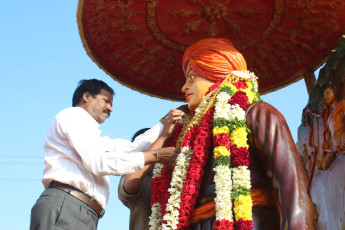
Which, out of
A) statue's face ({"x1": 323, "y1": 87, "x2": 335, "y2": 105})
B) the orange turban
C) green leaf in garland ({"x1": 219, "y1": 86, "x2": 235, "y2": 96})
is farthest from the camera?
statue's face ({"x1": 323, "y1": 87, "x2": 335, "y2": 105})

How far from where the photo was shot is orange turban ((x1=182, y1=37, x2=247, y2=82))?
4.05 meters

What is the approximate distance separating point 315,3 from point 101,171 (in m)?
2.49

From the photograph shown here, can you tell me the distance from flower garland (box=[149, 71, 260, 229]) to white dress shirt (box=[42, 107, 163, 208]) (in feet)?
1.20

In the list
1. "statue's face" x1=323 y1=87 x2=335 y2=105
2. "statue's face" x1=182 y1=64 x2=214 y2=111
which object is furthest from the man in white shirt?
"statue's face" x1=323 y1=87 x2=335 y2=105

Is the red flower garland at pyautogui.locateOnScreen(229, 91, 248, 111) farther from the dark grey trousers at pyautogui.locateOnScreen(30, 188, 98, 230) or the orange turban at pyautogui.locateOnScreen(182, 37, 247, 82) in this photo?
the dark grey trousers at pyautogui.locateOnScreen(30, 188, 98, 230)

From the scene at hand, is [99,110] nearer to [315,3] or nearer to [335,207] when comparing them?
[315,3]

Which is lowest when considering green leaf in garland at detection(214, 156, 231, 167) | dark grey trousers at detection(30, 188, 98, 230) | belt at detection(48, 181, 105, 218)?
dark grey trousers at detection(30, 188, 98, 230)

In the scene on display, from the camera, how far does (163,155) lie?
3.91m

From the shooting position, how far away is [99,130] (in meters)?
4.25

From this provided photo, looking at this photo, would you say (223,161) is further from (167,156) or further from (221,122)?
(167,156)

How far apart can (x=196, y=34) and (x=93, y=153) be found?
170 centimetres

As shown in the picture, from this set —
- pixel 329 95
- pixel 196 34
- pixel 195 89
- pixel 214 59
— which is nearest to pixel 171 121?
pixel 195 89

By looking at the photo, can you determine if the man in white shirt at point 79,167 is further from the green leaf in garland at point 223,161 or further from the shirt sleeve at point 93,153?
the green leaf in garland at point 223,161

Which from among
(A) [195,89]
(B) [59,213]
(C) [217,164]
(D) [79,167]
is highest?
(A) [195,89]
